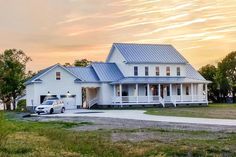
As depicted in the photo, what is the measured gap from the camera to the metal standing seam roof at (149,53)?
72.2 meters

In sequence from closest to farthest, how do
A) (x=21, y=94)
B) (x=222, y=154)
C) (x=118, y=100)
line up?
1. (x=222, y=154)
2. (x=118, y=100)
3. (x=21, y=94)

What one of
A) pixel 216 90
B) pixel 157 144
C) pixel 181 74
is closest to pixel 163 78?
pixel 181 74

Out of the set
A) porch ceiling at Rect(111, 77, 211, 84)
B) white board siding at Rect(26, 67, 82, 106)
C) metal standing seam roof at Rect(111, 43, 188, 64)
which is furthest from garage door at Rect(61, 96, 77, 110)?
metal standing seam roof at Rect(111, 43, 188, 64)

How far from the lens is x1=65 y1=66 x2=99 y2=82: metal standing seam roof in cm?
6975

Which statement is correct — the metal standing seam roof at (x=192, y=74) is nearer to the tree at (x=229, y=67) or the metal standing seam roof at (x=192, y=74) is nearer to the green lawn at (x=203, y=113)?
the tree at (x=229, y=67)

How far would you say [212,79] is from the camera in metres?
96.4

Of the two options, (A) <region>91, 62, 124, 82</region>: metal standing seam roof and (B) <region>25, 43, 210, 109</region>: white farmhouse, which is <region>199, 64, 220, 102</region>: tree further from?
(A) <region>91, 62, 124, 82</region>: metal standing seam roof

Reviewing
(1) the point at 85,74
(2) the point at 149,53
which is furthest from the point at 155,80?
(1) the point at 85,74

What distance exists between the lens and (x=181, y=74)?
7462cm

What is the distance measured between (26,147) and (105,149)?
9.09ft

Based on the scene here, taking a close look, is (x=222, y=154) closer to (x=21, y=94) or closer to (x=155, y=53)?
(x=155, y=53)

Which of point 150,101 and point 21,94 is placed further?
point 21,94

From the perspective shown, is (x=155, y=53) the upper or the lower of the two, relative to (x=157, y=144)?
upper

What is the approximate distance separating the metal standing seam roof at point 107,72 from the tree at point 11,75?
1613cm
